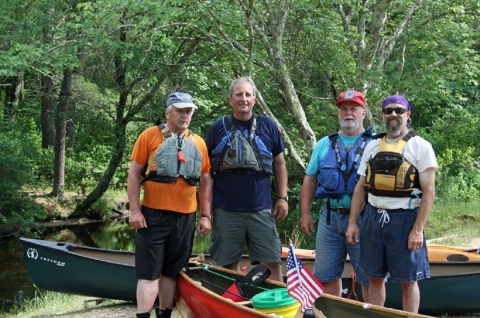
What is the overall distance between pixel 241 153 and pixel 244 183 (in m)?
0.22

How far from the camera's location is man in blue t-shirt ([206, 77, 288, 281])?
478cm

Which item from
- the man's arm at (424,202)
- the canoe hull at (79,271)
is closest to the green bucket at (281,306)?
the man's arm at (424,202)

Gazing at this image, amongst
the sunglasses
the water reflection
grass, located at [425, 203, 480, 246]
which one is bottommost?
the water reflection

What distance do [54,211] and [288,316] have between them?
14.7 m

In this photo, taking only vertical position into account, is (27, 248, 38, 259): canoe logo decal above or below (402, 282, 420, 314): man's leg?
below

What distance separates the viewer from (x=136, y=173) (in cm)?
453

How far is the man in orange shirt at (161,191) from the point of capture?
4477 mm

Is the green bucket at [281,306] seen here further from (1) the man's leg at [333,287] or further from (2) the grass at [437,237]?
(2) the grass at [437,237]

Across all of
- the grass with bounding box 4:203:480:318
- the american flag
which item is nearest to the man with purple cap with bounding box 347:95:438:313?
the american flag

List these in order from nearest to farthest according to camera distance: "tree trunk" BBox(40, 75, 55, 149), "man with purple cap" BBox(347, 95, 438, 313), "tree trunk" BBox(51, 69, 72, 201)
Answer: "man with purple cap" BBox(347, 95, 438, 313)
"tree trunk" BBox(51, 69, 72, 201)
"tree trunk" BBox(40, 75, 55, 149)

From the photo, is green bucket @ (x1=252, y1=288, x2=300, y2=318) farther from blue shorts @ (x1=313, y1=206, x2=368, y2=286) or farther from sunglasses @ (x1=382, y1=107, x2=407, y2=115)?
sunglasses @ (x1=382, y1=107, x2=407, y2=115)

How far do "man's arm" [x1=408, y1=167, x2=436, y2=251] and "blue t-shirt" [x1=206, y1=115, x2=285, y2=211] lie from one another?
124cm

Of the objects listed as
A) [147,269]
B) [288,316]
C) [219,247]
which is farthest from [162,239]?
[288,316]

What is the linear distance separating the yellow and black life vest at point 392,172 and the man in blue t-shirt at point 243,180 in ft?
3.14
